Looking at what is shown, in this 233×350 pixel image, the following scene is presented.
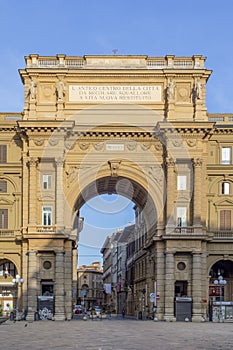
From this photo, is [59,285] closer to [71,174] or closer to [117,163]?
[71,174]

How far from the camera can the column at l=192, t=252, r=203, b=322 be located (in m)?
70.6

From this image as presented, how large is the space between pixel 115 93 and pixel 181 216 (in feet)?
48.2

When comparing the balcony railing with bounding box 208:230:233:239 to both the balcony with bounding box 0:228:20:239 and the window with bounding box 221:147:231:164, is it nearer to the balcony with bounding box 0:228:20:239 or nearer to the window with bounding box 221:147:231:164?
the window with bounding box 221:147:231:164

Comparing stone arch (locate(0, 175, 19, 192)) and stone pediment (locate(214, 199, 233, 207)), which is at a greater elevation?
stone arch (locate(0, 175, 19, 192))

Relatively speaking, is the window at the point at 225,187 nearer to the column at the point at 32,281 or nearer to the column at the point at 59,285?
the column at the point at 59,285

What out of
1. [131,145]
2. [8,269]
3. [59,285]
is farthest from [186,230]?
[8,269]

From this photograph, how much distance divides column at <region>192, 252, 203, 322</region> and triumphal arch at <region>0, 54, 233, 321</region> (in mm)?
100

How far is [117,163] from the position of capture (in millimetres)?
74938

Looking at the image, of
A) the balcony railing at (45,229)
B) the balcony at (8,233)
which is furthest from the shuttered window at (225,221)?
the balcony at (8,233)

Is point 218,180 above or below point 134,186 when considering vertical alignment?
above

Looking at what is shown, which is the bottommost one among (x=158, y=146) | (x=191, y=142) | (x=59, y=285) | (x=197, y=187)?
(x=59, y=285)

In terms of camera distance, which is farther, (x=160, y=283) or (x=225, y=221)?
(x=225, y=221)

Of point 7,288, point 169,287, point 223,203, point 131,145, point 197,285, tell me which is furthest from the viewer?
point 7,288

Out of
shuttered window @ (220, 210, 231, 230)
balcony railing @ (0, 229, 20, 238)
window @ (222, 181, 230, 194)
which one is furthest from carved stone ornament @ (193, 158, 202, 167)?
balcony railing @ (0, 229, 20, 238)
